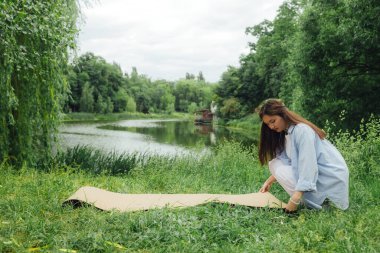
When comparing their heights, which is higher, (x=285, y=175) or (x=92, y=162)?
(x=285, y=175)

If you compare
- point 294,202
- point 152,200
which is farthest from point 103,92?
point 294,202

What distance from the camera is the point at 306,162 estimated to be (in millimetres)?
3125

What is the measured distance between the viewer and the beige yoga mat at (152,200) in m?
3.46

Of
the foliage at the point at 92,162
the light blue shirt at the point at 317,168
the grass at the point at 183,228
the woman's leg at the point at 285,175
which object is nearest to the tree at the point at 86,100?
the foliage at the point at 92,162

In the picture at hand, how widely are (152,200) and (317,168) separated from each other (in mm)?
1683

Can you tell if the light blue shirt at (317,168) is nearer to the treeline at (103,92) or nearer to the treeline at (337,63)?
the treeline at (337,63)

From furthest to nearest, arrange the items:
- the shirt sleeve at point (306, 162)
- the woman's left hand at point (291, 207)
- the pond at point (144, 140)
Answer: the pond at point (144, 140) < the woman's left hand at point (291, 207) < the shirt sleeve at point (306, 162)

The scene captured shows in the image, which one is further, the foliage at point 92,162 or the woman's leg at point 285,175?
the foliage at point 92,162

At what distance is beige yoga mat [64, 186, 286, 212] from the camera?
3.46 m

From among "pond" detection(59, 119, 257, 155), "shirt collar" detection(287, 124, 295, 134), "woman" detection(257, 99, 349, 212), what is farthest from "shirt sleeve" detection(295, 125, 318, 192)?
"pond" detection(59, 119, 257, 155)

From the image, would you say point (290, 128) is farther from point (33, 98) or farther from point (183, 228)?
point (33, 98)

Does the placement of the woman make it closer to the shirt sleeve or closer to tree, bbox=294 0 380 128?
the shirt sleeve

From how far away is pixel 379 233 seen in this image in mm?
2633

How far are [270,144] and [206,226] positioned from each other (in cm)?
127
